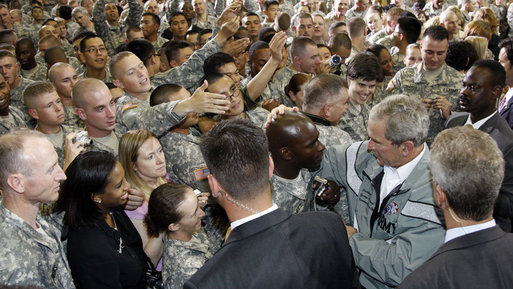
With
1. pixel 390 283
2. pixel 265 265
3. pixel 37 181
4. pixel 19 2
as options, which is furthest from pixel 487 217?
pixel 19 2

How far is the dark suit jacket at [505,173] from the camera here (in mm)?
2525

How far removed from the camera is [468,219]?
4.95 ft

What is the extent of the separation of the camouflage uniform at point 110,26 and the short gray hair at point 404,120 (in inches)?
269

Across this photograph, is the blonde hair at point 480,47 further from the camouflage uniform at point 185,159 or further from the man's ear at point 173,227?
the man's ear at point 173,227

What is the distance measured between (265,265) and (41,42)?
6289 millimetres

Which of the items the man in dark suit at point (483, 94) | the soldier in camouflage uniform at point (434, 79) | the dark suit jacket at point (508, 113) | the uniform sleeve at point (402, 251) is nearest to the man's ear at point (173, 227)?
the uniform sleeve at point (402, 251)

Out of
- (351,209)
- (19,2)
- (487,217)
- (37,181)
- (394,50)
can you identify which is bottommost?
(19,2)

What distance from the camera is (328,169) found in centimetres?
259

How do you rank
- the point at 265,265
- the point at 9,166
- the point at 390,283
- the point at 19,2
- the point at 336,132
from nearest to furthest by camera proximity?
1. the point at 265,265
2. the point at 9,166
3. the point at 390,283
4. the point at 336,132
5. the point at 19,2

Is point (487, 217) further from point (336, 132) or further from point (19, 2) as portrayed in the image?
point (19, 2)

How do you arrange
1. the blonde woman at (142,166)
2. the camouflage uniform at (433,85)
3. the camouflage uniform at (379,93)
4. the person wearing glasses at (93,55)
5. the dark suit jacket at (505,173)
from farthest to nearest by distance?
the person wearing glasses at (93,55)
the camouflage uniform at (379,93)
the camouflage uniform at (433,85)
the blonde woman at (142,166)
the dark suit jacket at (505,173)

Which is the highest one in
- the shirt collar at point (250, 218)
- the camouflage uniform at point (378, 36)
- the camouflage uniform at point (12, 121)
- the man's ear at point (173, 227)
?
the shirt collar at point (250, 218)

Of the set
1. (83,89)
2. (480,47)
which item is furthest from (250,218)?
(480,47)

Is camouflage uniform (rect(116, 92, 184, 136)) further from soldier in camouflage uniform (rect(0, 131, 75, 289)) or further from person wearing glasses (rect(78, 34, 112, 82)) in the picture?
person wearing glasses (rect(78, 34, 112, 82))
